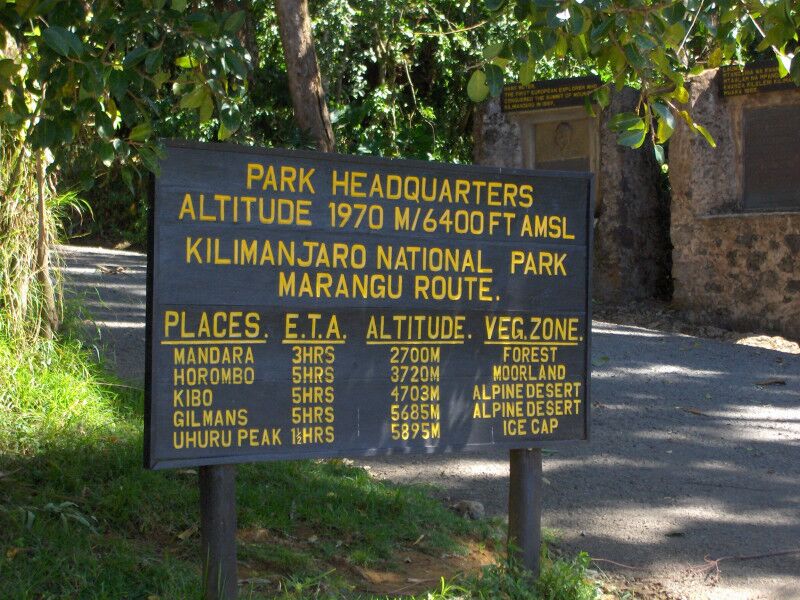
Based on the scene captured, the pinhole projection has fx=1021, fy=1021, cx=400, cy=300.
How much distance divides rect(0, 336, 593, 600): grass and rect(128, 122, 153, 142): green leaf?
1809 millimetres

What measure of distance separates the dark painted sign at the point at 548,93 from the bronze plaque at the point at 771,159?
2201 mm

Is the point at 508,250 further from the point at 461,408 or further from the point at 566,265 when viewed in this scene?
the point at 461,408

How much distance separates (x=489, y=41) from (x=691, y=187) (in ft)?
14.7

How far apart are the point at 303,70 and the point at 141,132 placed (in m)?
6.91

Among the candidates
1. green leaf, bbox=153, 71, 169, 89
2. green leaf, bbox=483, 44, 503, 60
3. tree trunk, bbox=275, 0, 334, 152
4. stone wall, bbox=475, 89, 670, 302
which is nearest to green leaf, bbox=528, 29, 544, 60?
green leaf, bbox=483, 44, 503, 60

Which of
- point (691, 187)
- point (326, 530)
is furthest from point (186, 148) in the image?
point (691, 187)

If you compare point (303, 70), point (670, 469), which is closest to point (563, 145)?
point (303, 70)

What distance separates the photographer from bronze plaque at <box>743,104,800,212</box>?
12.5 m

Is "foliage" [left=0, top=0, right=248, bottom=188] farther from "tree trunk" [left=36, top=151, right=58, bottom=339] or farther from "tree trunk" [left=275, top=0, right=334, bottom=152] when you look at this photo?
"tree trunk" [left=275, top=0, right=334, bottom=152]

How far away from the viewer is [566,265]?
482cm

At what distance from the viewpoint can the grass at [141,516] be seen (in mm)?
4344

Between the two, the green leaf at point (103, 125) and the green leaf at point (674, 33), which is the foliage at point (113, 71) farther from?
the green leaf at point (674, 33)

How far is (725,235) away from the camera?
1294cm

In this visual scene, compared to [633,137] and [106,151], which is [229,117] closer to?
[106,151]
